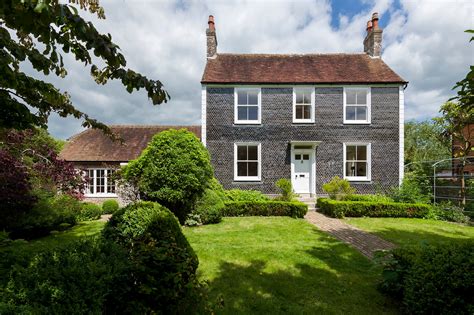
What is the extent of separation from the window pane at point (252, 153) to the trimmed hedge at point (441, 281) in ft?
37.7

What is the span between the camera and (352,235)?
8.23m

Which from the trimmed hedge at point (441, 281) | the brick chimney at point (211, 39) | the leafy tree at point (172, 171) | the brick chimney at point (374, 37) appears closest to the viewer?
the trimmed hedge at point (441, 281)

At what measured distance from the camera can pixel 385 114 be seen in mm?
15023

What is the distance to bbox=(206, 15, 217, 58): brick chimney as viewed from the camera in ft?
53.3

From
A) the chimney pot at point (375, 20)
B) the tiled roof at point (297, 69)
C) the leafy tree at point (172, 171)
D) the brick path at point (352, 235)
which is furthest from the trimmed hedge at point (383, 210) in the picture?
the chimney pot at point (375, 20)

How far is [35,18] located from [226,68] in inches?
605

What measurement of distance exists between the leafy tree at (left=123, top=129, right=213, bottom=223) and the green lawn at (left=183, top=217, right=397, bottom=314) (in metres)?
1.61

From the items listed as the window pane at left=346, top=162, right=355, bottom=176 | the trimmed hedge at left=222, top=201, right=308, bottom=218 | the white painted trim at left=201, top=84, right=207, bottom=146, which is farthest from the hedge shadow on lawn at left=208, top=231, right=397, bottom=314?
the white painted trim at left=201, top=84, right=207, bottom=146

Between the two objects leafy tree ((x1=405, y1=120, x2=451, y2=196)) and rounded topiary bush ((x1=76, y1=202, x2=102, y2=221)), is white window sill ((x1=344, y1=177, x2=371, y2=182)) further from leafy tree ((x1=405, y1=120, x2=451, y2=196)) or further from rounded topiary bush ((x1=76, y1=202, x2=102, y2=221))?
leafy tree ((x1=405, y1=120, x2=451, y2=196))

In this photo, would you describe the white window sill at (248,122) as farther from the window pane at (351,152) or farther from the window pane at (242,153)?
the window pane at (351,152)

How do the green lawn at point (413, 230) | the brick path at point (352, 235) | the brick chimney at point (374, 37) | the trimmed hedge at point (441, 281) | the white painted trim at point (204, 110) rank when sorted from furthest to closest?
1. the brick chimney at point (374, 37)
2. the white painted trim at point (204, 110)
3. the green lawn at point (413, 230)
4. the brick path at point (352, 235)
5. the trimmed hedge at point (441, 281)

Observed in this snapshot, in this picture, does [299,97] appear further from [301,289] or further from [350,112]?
[301,289]

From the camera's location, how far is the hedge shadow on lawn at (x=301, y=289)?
3.85 metres

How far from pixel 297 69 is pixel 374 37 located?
19.3 feet
